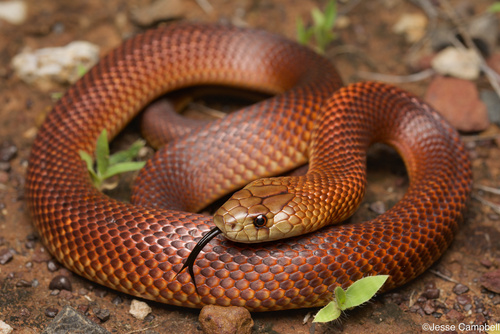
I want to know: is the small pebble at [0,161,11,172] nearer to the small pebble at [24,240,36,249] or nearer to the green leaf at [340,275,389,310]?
the small pebble at [24,240,36,249]

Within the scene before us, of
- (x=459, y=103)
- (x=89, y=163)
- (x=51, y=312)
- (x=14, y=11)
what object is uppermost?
(x=14, y=11)

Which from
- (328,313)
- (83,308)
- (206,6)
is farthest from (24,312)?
(206,6)

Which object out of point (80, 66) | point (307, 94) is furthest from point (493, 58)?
point (80, 66)

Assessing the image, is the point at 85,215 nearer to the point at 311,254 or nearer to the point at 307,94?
the point at 311,254

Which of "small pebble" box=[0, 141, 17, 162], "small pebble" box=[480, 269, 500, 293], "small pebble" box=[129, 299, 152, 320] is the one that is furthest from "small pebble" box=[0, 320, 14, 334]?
"small pebble" box=[480, 269, 500, 293]

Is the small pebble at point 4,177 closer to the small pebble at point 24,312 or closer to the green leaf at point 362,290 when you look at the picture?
the small pebble at point 24,312

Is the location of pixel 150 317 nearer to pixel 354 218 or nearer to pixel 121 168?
pixel 121 168
